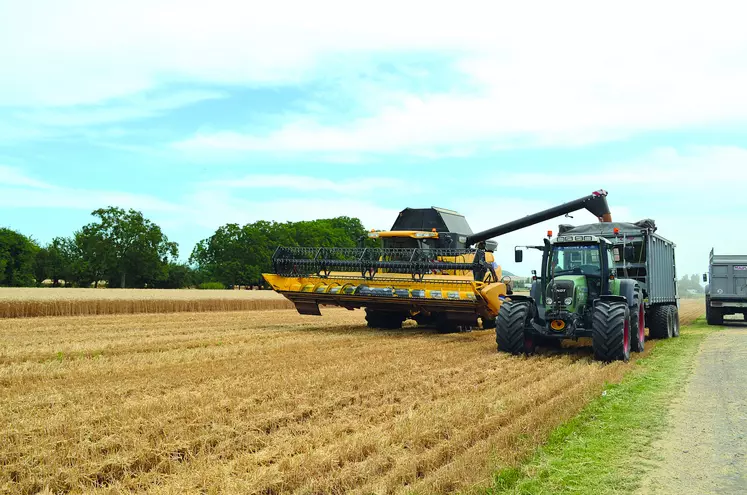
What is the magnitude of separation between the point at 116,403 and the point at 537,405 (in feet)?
14.0

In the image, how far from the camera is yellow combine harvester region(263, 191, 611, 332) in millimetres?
14469

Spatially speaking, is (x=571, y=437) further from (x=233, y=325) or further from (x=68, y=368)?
(x=233, y=325)

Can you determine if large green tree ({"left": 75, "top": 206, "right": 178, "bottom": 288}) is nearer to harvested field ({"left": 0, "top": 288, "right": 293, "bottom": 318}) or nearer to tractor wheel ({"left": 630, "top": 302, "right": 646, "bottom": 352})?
harvested field ({"left": 0, "top": 288, "right": 293, "bottom": 318})

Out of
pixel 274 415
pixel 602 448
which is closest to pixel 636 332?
pixel 602 448

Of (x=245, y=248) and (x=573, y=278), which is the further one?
(x=245, y=248)

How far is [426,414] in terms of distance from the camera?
648 cm

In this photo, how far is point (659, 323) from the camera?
16.1 metres

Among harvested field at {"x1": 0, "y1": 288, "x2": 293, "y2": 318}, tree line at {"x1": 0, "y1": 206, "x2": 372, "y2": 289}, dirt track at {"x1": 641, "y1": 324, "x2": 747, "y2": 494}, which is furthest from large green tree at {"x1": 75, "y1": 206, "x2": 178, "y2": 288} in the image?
dirt track at {"x1": 641, "y1": 324, "x2": 747, "y2": 494}

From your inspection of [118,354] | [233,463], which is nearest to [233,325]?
[118,354]

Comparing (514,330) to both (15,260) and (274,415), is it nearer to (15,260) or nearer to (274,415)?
(274,415)

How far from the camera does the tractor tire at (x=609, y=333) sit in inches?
427

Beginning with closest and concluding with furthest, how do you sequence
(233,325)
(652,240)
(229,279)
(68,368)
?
(68,368) < (652,240) < (233,325) < (229,279)

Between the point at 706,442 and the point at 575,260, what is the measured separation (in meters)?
6.97

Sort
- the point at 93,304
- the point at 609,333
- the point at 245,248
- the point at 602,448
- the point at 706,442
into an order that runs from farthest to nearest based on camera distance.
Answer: the point at 245,248 → the point at 93,304 → the point at 609,333 → the point at 706,442 → the point at 602,448
